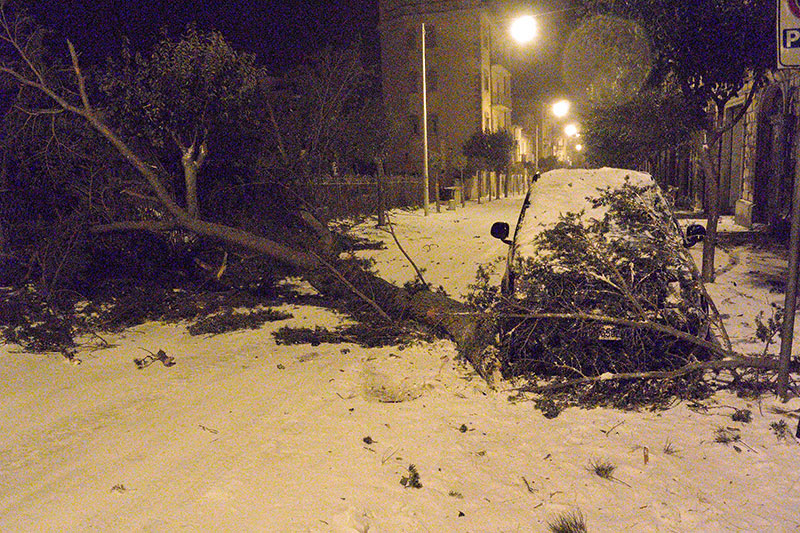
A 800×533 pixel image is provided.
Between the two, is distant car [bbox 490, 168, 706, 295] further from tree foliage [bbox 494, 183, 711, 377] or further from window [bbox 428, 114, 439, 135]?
window [bbox 428, 114, 439, 135]

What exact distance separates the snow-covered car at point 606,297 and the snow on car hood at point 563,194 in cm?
57

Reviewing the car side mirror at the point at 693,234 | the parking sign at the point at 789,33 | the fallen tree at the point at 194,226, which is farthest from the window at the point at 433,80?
the parking sign at the point at 789,33

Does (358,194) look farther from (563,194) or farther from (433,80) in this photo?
(433,80)

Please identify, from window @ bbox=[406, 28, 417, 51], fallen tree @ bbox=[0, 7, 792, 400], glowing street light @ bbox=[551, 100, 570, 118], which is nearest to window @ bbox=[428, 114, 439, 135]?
window @ bbox=[406, 28, 417, 51]

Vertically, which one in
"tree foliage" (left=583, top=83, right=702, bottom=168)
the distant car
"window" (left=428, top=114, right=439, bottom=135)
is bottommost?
the distant car

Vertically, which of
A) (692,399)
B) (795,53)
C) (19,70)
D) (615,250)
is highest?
(19,70)

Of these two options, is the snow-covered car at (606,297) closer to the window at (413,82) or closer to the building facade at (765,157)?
the building facade at (765,157)

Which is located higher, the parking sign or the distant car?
the parking sign

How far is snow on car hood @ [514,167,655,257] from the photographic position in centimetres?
668

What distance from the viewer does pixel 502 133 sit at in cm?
4638

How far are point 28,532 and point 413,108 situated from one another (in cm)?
5153

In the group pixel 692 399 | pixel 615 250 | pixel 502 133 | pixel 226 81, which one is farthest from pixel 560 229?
pixel 502 133

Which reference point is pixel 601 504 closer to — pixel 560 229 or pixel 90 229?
pixel 560 229

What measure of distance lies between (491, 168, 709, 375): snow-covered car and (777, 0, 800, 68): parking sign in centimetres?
173
